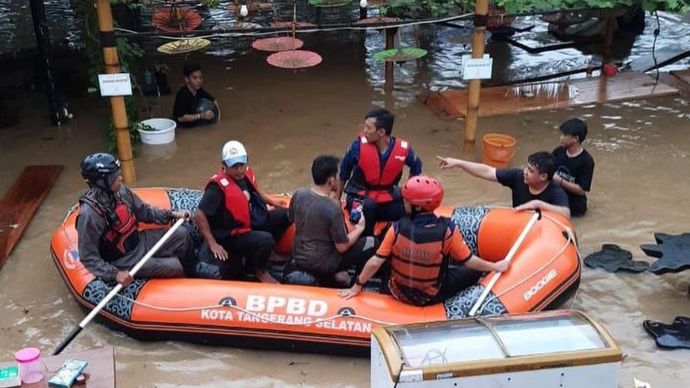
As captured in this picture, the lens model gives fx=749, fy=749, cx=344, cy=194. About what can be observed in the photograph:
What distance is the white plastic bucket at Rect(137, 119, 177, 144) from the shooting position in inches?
279

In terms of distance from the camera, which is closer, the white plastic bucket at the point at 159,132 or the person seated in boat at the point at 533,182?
the person seated in boat at the point at 533,182

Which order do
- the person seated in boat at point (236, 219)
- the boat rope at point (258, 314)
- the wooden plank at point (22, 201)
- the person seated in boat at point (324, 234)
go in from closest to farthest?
the boat rope at point (258, 314) → the person seated in boat at point (324, 234) → the person seated in boat at point (236, 219) → the wooden plank at point (22, 201)

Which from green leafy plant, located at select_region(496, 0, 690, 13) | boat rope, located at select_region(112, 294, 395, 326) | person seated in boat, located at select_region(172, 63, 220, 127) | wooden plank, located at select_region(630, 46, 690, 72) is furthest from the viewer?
Result: wooden plank, located at select_region(630, 46, 690, 72)

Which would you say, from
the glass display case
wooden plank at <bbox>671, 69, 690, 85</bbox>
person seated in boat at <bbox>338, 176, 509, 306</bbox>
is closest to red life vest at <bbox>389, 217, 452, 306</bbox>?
person seated in boat at <bbox>338, 176, 509, 306</bbox>

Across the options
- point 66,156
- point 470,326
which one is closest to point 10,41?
point 66,156

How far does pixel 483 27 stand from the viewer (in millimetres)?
6523

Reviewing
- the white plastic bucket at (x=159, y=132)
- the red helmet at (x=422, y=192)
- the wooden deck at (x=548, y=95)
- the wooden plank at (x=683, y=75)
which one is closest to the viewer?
the red helmet at (x=422, y=192)

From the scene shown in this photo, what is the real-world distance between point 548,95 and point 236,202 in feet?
15.8

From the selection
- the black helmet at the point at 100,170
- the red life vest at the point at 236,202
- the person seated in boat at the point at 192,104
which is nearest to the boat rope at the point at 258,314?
the red life vest at the point at 236,202

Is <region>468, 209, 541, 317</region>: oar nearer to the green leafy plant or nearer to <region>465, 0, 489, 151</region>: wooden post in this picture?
<region>465, 0, 489, 151</region>: wooden post

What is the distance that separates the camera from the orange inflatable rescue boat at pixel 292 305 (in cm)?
417

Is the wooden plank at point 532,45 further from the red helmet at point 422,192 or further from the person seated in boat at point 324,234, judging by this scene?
the red helmet at point 422,192

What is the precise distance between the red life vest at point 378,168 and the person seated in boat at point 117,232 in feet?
3.88

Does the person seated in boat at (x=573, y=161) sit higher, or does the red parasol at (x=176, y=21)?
the red parasol at (x=176, y=21)
